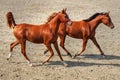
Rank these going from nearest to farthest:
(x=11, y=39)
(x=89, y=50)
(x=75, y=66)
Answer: (x=75, y=66), (x=89, y=50), (x=11, y=39)

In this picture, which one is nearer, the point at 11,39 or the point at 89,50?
the point at 89,50

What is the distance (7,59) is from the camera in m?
11.4

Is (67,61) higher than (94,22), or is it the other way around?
(94,22)

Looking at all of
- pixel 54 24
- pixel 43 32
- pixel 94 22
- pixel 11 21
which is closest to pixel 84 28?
pixel 94 22

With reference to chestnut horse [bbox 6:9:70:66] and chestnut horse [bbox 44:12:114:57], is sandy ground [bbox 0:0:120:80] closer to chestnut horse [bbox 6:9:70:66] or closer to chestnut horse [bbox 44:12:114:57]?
chestnut horse [bbox 6:9:70:66]

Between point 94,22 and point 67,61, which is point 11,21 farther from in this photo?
point 94,22

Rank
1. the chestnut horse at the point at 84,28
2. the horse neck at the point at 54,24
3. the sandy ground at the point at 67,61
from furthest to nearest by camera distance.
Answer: the chestnut horse at the point at 84,28 < the horse neck at the point at 54,24 < the sandy ground at the point at 67,61

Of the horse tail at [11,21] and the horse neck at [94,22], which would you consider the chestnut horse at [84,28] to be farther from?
the horse tail at [11,21]

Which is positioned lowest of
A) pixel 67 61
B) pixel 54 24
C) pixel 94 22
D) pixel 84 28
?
pixel 67 61

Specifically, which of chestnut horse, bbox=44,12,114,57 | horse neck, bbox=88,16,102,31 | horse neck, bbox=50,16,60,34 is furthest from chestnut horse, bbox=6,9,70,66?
horse neck, bbox=88,16,102,31

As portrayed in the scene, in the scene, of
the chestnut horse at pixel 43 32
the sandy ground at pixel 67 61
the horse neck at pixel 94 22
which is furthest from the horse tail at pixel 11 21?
the horse neck at pixel 94 22

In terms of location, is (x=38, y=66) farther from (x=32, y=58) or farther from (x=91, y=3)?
(x=91, y=3)


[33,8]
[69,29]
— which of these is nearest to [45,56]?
[69,29]

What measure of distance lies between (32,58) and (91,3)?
536 inches
